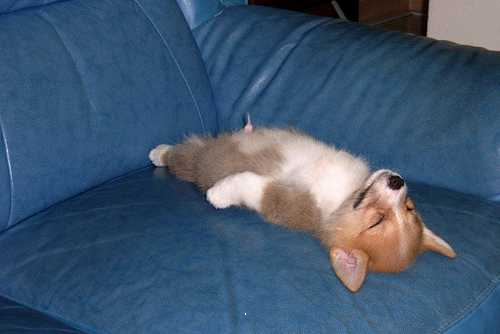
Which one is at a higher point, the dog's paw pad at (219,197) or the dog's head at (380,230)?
the dog's paw pad at (219,197)

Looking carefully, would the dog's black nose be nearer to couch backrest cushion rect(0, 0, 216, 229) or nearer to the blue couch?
Answer: the blue couch

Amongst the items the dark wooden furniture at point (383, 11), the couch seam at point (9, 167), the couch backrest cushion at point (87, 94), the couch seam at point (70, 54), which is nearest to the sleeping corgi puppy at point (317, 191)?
the couch backrest cushion at point (87, 94)

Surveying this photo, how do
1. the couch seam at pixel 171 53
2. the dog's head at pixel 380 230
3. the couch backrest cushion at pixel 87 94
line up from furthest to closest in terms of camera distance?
the couch seam at pixel 171 53
the couch backrest cushion at pixel 87 94
the dog's head at pixel 380 230

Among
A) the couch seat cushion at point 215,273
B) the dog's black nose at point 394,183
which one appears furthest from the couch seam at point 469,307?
the dog's black nose at point 394,183

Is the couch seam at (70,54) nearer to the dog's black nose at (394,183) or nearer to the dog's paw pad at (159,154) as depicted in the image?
the dog's paw pad at (159,154)

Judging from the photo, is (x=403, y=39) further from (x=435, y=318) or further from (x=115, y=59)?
(x=435, y=318)

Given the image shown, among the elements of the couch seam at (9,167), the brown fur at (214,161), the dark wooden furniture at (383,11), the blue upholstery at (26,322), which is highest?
the couch seam at (9,167)

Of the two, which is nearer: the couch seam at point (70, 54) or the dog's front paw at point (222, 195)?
the dog's front paw at point (222, 195)

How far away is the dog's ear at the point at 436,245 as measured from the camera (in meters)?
1.49

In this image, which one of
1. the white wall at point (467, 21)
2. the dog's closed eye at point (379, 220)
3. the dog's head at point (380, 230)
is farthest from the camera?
the white wall at point (467, 21)

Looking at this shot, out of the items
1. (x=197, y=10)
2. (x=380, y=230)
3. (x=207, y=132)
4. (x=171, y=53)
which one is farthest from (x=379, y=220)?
(x=197, y=10)

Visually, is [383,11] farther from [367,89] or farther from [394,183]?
[394,183]

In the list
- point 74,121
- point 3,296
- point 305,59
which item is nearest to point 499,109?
point 305,59

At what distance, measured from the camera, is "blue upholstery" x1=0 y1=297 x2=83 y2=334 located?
1317 mm
